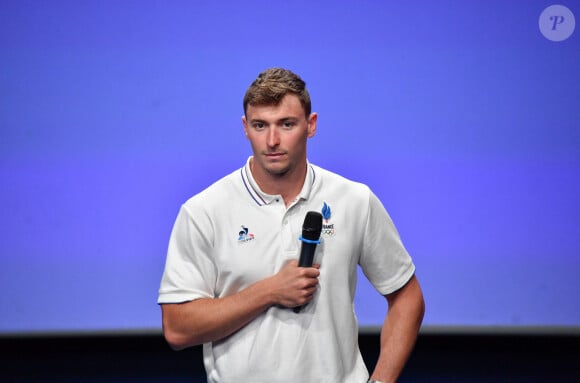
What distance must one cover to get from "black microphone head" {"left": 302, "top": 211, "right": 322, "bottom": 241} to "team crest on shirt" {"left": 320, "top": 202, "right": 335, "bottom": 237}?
9 cm

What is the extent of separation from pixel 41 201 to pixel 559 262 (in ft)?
6.88

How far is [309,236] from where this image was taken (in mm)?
1754

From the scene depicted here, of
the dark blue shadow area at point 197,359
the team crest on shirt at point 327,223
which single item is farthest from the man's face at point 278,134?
the dark blue shadow area at point 197,359

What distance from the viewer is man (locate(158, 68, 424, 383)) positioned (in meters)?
1.78

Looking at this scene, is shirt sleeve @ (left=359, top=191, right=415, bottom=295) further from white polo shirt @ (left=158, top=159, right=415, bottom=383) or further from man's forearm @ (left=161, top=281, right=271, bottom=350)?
man's forearm @ (left=161, top=281, right=271, bottom=350)

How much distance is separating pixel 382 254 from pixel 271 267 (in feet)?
0.99

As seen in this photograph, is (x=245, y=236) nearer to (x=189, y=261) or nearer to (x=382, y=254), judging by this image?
(x=189, y=261)

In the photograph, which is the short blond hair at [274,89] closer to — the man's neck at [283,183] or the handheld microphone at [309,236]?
the man's neck at [283,183]

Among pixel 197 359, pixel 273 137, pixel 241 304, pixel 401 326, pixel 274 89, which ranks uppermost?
pixel 274 89

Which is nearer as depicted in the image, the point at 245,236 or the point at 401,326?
the point at 245,236

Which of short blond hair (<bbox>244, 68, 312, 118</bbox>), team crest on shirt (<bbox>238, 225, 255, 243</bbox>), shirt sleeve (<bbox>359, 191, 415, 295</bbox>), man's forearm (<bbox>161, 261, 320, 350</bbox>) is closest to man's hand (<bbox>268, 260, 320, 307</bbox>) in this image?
man's forearm (<bbox>161, 261, 320, 350</bbox>)

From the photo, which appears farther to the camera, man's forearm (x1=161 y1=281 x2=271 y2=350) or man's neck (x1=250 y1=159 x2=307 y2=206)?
man's neck (x1=250 y1=159 x2=307 y2=206)

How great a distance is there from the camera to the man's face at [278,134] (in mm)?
1817

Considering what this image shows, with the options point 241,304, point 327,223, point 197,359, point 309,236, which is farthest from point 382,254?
point 197,359
